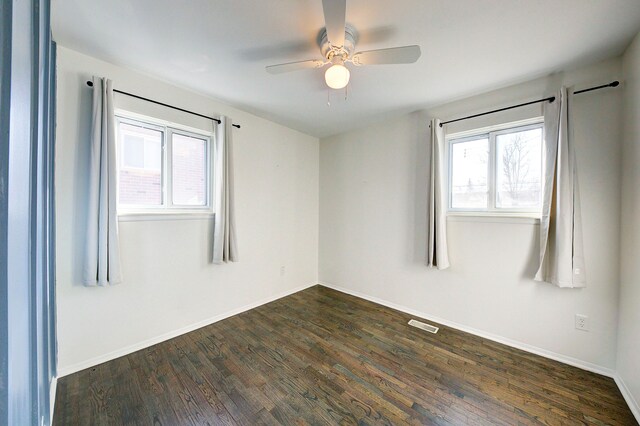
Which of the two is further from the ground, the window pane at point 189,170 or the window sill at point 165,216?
the window pane at point 189,170

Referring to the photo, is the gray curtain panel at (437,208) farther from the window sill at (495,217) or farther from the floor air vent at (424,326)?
the floor air vent at (424,326)

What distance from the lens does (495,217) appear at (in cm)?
235

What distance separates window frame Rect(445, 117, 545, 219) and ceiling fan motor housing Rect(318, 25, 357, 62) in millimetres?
1666

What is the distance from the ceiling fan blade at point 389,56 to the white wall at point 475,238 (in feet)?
4.74

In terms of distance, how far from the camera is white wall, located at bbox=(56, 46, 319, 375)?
1839 millimetres

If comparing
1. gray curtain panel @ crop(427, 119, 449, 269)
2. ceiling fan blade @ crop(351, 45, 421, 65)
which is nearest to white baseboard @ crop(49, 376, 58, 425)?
ceiling fan blade @ crop(351, 45, 421, 65)

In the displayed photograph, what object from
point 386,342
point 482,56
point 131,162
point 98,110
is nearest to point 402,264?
point 386,342

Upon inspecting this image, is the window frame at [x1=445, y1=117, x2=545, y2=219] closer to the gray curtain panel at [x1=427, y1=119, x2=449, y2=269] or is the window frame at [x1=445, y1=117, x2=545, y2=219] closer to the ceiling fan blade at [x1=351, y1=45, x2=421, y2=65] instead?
the gray curtain panel at [x1=427, y1=119, x2=449, y2=269]

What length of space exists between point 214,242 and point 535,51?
A: 11.3 ft

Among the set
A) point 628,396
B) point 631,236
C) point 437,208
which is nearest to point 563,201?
point 631,236

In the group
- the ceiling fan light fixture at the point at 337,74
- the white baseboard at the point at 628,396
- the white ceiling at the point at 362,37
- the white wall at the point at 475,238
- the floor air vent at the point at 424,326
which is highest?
the white ceiling at the point at 362,37

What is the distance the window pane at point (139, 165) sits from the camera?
2154 mm

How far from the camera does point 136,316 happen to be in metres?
2.17

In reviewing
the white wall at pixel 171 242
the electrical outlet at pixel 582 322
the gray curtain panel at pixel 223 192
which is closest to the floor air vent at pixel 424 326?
the electrical outlet at pixel 582 322
